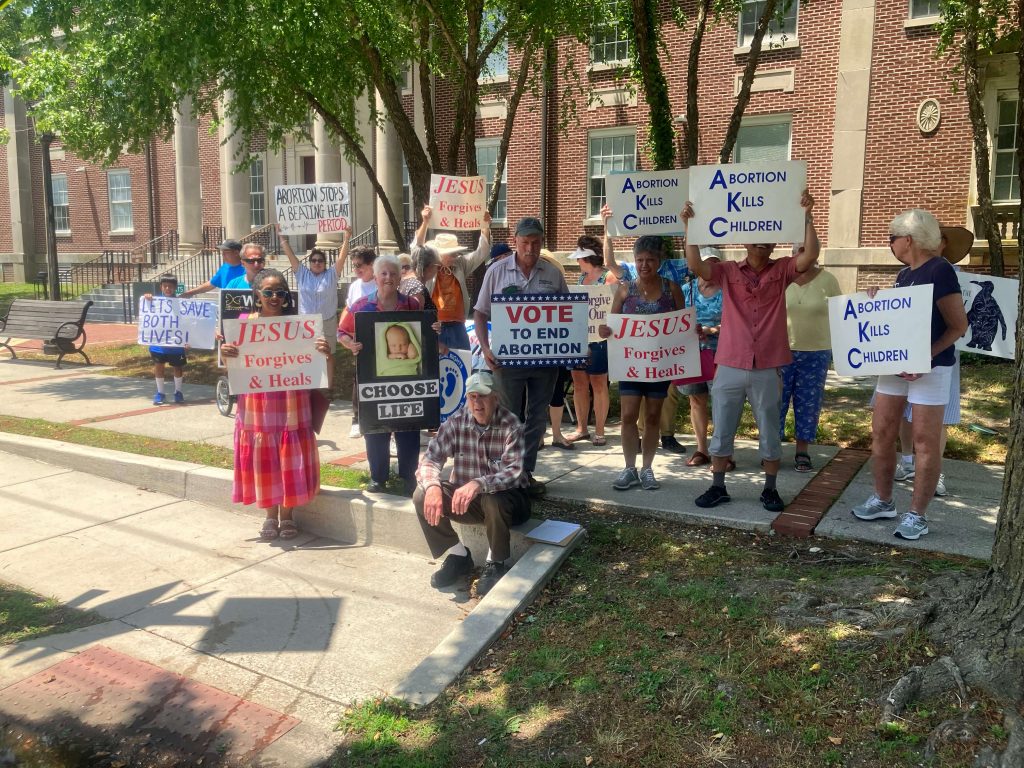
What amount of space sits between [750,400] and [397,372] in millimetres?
2512

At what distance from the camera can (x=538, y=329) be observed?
5.91m

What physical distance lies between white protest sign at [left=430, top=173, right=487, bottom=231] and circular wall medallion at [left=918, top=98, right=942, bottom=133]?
1141 centimetres

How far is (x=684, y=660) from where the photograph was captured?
12.1 ft

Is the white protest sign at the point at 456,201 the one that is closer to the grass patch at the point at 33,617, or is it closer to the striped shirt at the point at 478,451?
the striped shirt at the point at 478,451

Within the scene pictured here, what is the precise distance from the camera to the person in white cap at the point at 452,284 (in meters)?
7.38

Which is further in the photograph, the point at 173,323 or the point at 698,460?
the point at 173,323

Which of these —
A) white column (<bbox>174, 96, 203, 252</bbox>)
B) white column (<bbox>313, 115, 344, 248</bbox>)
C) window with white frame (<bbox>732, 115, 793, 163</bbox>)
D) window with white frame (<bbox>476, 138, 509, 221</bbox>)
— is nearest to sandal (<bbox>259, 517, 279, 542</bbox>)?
window with white frame (<bbox>732, 115, 793, 163</bbox>)

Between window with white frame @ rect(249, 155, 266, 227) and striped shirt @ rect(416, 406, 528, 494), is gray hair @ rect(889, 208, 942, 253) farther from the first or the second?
window with white frame @ rect(249, 155, 266, 227)

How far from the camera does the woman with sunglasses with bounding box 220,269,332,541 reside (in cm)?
582

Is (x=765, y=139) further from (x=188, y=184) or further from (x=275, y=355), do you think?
(x=188, y=184)

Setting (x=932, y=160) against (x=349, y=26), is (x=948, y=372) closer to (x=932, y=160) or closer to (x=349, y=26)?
(x=349, y=26)

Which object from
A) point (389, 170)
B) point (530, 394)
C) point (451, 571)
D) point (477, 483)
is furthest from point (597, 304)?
point (389, 170)

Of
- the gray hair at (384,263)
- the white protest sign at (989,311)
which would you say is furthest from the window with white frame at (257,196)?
the white protest sign at (989,311)

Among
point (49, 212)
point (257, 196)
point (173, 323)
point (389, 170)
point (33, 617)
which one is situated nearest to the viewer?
point (33, 617)
